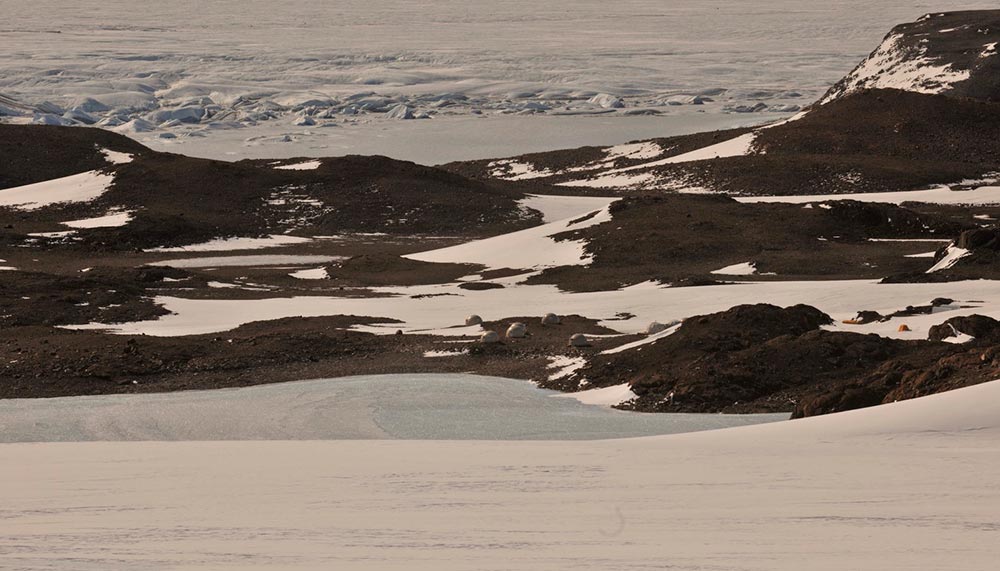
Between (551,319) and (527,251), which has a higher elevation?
(551,319)

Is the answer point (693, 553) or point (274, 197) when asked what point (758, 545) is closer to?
point (693, 553)

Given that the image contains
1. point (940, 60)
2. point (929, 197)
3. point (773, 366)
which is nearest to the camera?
point (773, 366)

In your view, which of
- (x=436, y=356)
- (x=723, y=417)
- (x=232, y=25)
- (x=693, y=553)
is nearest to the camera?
(x=693, y=553)

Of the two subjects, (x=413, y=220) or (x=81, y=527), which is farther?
(x=413, y=220)

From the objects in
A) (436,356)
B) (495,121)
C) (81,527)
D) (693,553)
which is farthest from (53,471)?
(495,121)

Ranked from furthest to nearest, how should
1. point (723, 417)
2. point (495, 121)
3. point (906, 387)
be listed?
point (495, 121) → point (723, 417) → point (906, 387)

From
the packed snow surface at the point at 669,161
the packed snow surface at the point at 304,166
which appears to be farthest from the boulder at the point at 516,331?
the packed snow surface at the point at 669,161

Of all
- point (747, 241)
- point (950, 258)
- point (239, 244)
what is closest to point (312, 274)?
point (239, 244)

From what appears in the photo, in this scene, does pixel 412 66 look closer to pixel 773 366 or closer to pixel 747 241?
pixel 747 241
